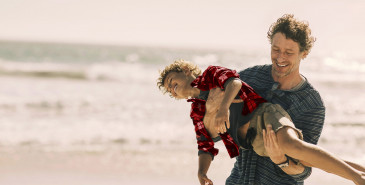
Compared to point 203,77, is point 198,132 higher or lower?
Answer: lower

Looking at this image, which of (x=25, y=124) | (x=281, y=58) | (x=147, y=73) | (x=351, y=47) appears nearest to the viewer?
(x=281, y=58)

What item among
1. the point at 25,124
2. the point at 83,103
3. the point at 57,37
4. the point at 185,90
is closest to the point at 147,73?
the point at 83,103

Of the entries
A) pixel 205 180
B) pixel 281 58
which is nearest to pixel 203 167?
pixel 205 180

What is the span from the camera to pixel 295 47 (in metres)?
2.42

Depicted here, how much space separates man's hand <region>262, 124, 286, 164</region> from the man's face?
34 cm

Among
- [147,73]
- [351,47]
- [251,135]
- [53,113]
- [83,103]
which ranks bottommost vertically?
[251,135]

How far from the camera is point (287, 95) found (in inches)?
97.7

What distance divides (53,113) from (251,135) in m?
6.97

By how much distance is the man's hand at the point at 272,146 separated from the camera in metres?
2.28

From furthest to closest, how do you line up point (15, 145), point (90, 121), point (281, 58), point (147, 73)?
point (147, 73), point (90, 121), point (15, 145), point (281, 58)

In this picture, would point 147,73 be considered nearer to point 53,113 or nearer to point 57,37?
point 53,113

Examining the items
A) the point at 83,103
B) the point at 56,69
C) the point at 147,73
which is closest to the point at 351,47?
the point at 147,73

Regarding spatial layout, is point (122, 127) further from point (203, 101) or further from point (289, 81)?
A: point (289, 81)

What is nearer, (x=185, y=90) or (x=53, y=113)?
(x=185, y=90)
